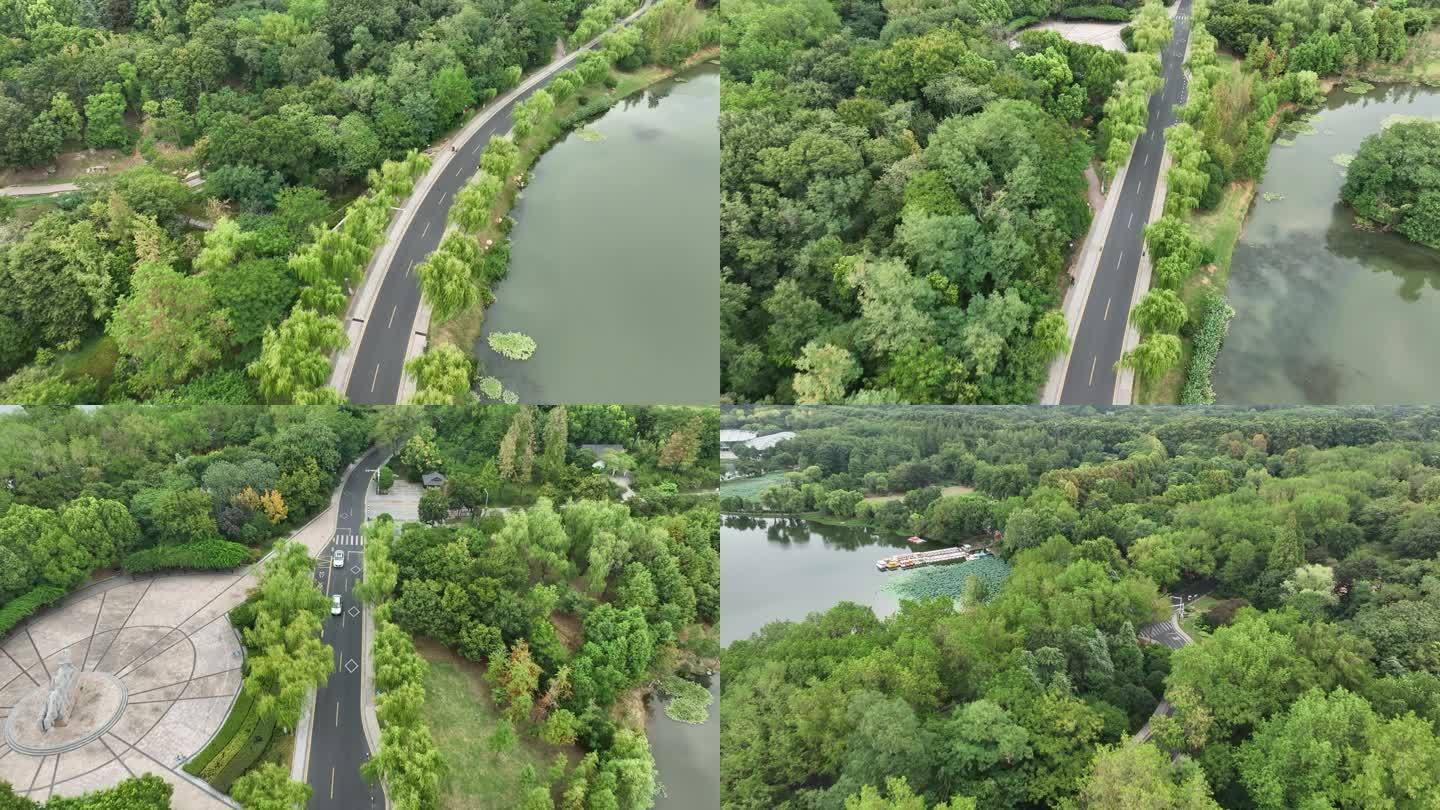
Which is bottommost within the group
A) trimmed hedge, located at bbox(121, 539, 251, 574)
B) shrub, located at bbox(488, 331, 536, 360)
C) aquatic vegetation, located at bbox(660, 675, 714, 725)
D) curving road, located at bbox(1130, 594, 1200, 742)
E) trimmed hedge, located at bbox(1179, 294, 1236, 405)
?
aquatic vegetation, located at bbox(660, 675, 714, 725)

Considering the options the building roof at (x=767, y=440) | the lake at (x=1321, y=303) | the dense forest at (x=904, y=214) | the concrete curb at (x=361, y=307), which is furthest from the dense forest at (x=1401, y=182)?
the concrete curb at (x=361, y=307)

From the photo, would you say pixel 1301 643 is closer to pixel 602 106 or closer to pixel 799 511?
pixel 799 511

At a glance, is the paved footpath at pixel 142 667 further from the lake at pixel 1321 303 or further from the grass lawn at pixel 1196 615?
the lake at pixel 1321 303

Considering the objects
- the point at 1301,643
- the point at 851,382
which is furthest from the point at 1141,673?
the point at 851,382

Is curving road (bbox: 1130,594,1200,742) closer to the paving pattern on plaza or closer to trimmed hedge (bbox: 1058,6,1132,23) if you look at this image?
the paving pattern on plaza

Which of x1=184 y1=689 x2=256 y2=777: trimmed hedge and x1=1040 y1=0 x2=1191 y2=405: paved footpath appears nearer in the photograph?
x1=184 y1=689 x2=256 y2=777: trimmed hedge

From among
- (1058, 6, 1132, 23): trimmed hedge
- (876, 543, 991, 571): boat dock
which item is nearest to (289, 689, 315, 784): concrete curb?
(876, 543, 991, 571): boat dock
